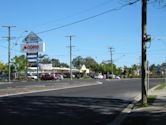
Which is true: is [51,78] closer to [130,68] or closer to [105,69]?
[105,69]

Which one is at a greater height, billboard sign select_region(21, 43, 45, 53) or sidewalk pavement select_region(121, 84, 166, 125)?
billboard sign select_region(21, 43, 45, 53)

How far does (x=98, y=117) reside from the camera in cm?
1759

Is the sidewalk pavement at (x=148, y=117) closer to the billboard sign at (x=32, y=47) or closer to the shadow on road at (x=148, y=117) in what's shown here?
the shadow on road at (x=148, y=117)

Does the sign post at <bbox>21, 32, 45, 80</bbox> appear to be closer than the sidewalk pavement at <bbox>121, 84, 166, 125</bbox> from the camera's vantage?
No

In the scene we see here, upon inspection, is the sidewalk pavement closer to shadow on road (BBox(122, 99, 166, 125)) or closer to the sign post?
shadow on road (BBox(122, 99, 166, 125))

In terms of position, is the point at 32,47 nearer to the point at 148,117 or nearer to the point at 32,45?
the point at 32,45

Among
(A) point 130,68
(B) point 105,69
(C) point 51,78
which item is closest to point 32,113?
(C) point 51,78

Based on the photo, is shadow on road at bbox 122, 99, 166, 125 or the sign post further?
the sign post

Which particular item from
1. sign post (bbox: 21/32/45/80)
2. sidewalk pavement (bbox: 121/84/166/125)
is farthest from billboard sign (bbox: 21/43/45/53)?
A: sidewalk pavement (bbox: 121/84/166/125)

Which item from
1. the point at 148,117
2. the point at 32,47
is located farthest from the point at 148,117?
the point at 32,47

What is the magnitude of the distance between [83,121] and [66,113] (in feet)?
9.33

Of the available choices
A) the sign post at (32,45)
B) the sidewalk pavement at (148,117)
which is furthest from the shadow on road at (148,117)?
the sign post at (32,45)

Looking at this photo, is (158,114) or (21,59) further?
A: (21,59)

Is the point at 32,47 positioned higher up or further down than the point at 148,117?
higher up
